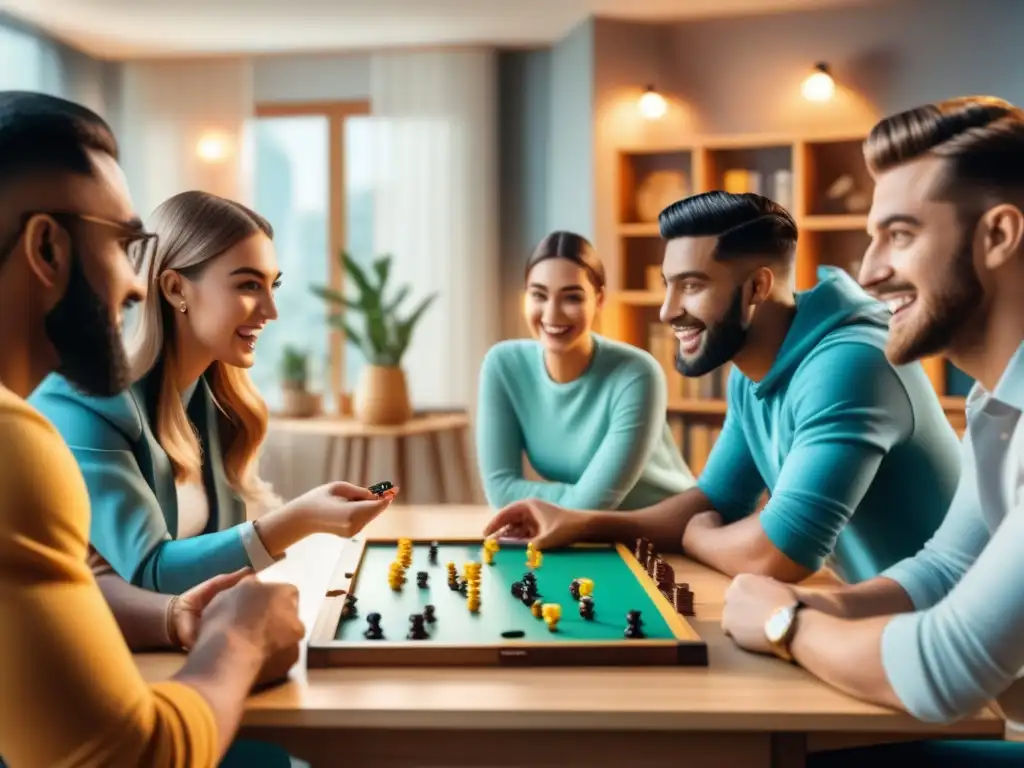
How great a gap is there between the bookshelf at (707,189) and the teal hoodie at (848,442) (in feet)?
10.1

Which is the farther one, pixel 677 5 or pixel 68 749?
pixel 677 5

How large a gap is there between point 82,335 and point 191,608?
480 mm

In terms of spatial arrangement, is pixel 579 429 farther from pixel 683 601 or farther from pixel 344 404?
pixel 344 404

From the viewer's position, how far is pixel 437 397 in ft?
19.1

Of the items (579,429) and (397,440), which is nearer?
(579,429)

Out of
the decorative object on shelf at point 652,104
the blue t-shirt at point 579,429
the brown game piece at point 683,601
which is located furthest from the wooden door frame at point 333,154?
the brown game piece at point 683,601

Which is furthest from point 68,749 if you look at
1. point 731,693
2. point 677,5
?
point 677,5

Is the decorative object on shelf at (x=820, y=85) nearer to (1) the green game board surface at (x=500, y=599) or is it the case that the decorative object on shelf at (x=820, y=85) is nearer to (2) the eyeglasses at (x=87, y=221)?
(1) the green game board surface at (x=500, y=599)

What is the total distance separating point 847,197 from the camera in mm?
4965

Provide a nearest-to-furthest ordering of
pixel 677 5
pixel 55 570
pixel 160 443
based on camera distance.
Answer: pixel 55 570 < pixel 160 443 < pixel 677 5

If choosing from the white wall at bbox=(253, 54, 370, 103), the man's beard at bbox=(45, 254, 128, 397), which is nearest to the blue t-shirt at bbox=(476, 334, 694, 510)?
the man's beard at bbox=(45, 254, 128, 397)

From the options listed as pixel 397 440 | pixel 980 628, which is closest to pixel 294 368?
pixel 397 440

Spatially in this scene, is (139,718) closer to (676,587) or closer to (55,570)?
(55,570)

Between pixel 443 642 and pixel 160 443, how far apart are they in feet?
2.16
